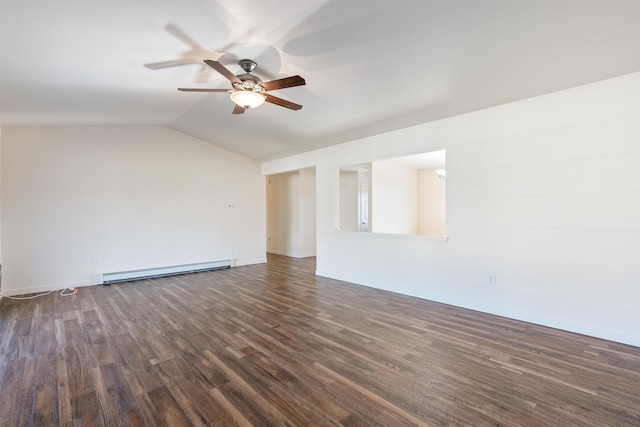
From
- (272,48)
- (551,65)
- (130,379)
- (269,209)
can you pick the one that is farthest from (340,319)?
(269,209)

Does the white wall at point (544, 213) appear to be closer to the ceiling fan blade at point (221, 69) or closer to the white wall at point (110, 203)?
the ceiling fan blade at point (221, 69)

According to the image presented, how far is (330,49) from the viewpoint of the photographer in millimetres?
2607

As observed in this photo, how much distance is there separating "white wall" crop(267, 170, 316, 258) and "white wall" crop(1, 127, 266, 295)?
1624 millimetres

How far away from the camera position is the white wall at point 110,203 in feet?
14.6

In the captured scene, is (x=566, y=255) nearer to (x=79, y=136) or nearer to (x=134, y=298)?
(x=134, y=298)

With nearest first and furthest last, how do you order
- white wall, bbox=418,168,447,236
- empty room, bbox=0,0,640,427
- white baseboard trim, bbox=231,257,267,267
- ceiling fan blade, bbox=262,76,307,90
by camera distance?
empty room, bbox=0,0,640,427, ceiling fan blade, bbox=262,76,307,90, white baseboard trim, bbox=231,257,267,267, white wall, bbox=418,168,447,236

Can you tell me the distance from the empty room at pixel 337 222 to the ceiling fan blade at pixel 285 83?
19 mm

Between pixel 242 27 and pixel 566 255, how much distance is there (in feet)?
12.3

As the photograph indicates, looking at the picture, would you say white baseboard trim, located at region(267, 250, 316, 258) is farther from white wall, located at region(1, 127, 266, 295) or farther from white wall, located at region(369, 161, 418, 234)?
white wall, located at region(369, 161, 418, 234)

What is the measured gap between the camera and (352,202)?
7957 millimetres

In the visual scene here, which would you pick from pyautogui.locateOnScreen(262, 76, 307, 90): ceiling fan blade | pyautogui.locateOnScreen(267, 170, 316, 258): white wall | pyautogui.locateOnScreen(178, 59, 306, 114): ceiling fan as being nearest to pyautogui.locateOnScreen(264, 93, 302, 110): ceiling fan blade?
pyautogui.locateOnScreen(178, 59, 306, 114): ceiling fan

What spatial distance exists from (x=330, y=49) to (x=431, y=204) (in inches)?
242

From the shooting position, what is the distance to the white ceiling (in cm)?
203

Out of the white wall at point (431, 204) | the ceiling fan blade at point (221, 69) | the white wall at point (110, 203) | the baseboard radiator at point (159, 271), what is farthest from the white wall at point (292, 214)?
the ceiling fan blade at point (221, 69)
